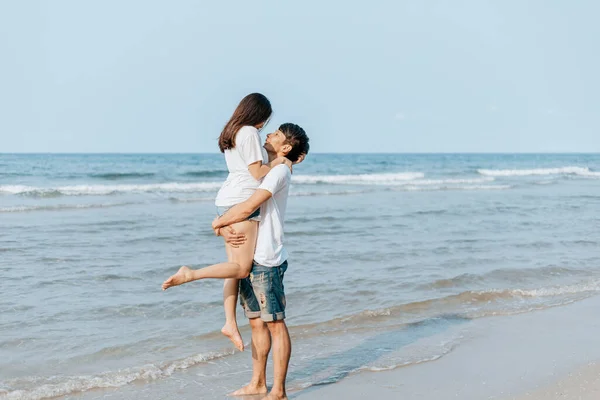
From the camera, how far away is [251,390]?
186 inches

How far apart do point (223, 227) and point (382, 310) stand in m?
3.05

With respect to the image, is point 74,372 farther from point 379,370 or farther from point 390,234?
point 390,234

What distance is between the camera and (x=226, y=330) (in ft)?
15.2

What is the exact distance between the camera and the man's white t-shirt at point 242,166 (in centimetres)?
429

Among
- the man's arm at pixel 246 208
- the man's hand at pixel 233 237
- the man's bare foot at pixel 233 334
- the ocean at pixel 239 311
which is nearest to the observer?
the man's arm at pixel 246 208

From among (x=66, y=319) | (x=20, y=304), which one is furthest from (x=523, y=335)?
(x=20, y=304)

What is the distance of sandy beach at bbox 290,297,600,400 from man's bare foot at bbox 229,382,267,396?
0.24 meters

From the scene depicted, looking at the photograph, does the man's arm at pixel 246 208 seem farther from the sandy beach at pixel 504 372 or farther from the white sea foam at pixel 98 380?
the white sea foam at pixel 98 380

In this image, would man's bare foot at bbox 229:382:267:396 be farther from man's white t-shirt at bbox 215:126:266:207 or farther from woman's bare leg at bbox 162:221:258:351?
Answer: man's white t-shirt at bbox 215:126:266:207
